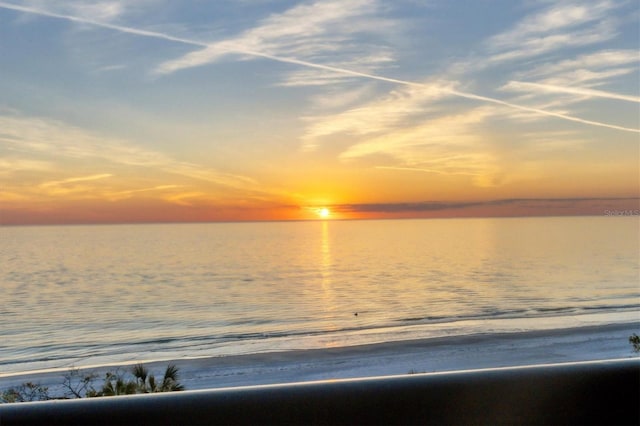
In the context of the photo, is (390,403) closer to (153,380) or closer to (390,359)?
(153,380)

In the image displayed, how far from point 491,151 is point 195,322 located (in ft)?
103

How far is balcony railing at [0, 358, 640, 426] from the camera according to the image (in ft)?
2.02

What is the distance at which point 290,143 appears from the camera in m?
34.1

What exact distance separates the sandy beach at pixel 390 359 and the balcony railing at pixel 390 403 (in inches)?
424

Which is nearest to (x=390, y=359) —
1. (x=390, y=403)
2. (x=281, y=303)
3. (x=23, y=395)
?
(x=23, y=395)

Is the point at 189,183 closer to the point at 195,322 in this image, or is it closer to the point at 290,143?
the point at 290,143

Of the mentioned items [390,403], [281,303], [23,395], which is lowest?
[281,303]

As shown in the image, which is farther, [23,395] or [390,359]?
[390,359]

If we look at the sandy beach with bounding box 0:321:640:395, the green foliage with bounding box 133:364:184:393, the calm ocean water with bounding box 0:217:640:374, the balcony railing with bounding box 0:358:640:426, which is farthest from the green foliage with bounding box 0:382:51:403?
the balcony railing with bounding box 0:358:640:426

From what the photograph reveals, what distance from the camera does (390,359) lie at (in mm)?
13516

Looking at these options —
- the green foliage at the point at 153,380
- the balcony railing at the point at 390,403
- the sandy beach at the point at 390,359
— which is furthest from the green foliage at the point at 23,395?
the balcony railing at the point at 390,403

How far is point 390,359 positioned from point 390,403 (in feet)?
43.5

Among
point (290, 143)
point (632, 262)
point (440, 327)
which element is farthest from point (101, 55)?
point (632, 262)

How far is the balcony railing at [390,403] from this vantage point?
616 mm
